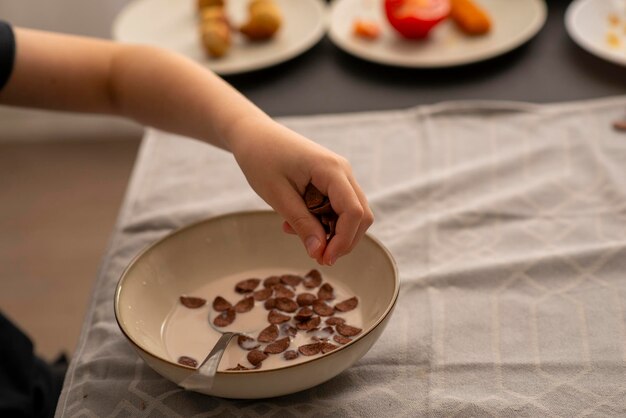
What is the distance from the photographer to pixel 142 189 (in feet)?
3.27

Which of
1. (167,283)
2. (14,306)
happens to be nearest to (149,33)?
(167,283)

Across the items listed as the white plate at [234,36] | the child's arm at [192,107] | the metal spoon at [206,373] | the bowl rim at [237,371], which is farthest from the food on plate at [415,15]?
the metal spoon at [206,373]

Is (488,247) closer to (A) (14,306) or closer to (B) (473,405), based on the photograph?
(B) (473,405)

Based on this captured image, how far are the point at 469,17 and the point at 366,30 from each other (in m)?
0.15

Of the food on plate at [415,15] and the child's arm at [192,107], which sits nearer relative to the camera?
the child's arm at [192,107]

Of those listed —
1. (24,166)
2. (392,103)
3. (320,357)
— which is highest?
(320,357)

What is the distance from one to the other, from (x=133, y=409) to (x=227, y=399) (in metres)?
0.08

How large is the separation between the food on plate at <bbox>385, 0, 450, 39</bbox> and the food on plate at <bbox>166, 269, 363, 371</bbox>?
54 centimetres

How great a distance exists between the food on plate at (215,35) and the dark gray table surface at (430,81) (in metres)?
0.05

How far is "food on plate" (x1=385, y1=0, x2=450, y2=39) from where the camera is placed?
1195 millimetres

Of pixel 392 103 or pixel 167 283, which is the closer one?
pixel 167 283

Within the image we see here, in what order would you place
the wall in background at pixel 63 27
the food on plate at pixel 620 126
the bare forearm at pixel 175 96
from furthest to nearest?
the wall in background at pixel 63 27
the food on plate at pixel 620 126
the bare forearm at pixel 175 96

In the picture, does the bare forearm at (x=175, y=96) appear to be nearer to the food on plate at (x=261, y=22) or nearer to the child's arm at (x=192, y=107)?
the child's arm at (x=192, y=107)

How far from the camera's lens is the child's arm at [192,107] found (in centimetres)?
69
